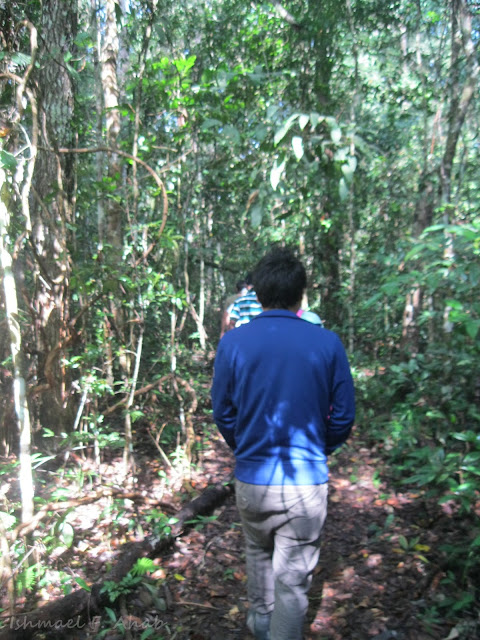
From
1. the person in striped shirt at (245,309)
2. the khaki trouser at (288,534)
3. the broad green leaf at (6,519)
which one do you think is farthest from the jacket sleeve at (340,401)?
the person in striped shirt at (245,309)

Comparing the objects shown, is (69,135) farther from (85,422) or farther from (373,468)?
(373,468)

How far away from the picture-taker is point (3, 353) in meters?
4.50

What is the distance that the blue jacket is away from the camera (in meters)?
2.08

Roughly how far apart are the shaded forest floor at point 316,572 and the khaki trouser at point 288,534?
866mm

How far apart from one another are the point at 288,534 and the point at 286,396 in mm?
621

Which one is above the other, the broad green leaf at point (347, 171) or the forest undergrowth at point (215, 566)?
the broad green leaf at point (347, 171)

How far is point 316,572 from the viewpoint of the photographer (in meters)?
3.39

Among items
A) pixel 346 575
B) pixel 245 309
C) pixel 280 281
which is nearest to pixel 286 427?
pixel 280 281

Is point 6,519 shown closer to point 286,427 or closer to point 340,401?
point 286,427

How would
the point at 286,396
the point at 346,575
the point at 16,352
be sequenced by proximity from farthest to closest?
the point at 346,575 → the point at 16,352 → the point at 286,396

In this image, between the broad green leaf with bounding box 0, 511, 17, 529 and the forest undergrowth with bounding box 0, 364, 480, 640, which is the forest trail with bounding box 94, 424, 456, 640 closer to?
the forest undergrowth with bounding box 0, 364, 480, 640

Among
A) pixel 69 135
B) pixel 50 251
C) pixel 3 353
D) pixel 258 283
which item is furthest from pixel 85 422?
pixel 258 283

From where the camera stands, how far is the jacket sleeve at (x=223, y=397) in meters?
2.24

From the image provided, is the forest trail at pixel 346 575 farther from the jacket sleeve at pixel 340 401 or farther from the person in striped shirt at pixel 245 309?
the person in striped shirt at pixel 245 309
